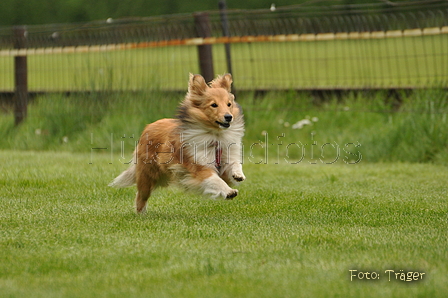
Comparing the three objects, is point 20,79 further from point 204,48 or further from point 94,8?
point 94,8

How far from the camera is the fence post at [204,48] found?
8.45 meters

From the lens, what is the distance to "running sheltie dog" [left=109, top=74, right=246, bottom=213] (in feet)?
13.9

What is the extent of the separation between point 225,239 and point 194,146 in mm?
976

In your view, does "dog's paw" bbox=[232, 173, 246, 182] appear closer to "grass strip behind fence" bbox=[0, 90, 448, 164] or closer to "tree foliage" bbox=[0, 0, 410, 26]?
"grass strip behind fence" bbox=[0, 90, 448, 164]

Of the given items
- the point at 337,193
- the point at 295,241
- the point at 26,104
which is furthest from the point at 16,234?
the point at 26,104

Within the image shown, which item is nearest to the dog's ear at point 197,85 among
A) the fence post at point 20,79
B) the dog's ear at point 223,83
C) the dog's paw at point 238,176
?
the dog's ear at point 223,83

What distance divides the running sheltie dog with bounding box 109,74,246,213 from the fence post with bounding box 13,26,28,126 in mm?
5392

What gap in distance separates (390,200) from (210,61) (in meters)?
4.12

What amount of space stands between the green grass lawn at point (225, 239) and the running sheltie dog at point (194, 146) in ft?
0.84

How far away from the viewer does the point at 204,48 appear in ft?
27.7

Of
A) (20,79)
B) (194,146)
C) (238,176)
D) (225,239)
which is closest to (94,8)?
(20,79)

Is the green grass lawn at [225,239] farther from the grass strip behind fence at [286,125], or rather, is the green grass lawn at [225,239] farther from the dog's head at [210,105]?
the grass strip behind fence at [286,125]

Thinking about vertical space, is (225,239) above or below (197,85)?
below

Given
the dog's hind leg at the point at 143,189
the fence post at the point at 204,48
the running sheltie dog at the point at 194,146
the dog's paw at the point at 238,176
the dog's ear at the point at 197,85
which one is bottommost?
the dog's hind leg at the point at 143,189
